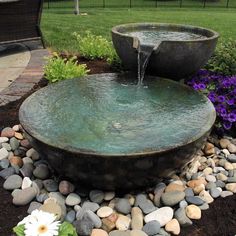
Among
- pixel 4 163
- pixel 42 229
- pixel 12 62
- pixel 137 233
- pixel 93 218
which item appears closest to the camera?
pixel 42 229

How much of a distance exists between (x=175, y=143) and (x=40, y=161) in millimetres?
1261

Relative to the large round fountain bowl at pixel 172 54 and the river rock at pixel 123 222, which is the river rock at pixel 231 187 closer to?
the river rock at pixel 123 222

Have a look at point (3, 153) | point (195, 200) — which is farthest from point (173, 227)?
point (3, 153)

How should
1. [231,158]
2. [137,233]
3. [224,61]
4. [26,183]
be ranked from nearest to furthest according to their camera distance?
[137,233] → [26,183] → [231,158] → [224,61]

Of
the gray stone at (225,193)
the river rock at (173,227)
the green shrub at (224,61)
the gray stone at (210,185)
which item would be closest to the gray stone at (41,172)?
the river rock at (173,227)

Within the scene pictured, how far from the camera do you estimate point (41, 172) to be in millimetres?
3289

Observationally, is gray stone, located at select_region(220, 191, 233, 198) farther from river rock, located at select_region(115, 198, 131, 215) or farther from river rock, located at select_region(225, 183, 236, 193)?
river rock, located at select_region(115, 198, 131, 215)

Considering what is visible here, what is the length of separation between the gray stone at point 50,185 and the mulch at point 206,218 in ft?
0.84

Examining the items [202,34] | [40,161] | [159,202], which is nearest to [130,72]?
[202,34]

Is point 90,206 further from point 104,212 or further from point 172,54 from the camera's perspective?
point 172,54

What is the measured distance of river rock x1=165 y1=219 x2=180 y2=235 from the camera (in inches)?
108

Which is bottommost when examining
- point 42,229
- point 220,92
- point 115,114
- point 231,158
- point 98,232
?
point 231,158

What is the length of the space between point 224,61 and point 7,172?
3030mm

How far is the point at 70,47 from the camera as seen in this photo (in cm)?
670
